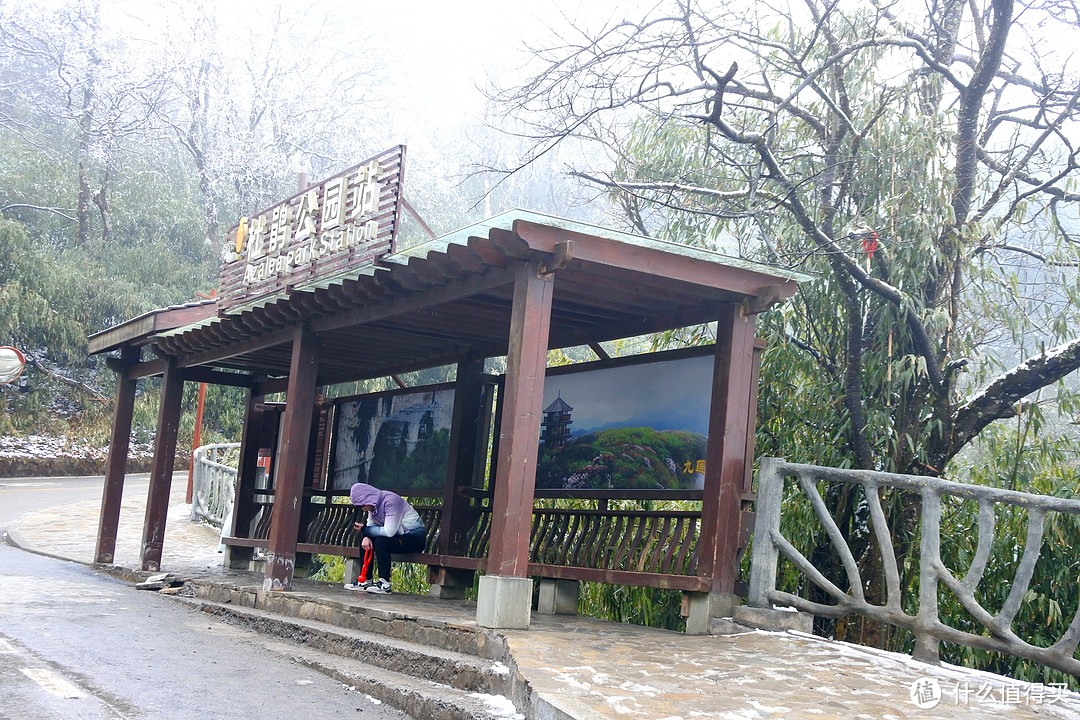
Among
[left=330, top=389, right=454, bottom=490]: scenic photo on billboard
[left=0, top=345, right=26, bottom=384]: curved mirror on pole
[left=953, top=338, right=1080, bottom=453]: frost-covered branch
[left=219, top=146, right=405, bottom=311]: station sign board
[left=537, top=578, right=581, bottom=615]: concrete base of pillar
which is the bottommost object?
[left=537, top=578, right=581, bottom=615]: concrete base of pillar

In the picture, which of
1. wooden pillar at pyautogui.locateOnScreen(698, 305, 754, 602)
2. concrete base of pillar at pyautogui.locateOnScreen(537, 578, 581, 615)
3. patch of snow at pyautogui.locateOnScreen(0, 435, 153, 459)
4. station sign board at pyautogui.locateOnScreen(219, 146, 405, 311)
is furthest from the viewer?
patch of snow at pyautogui.locateOnScreen(0, 435, 153, 459)

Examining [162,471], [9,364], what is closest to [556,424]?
[162,471]

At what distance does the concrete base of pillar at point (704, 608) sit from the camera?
745 centimetres

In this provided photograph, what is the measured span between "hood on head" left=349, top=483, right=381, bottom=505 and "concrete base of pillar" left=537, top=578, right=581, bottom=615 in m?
1.93

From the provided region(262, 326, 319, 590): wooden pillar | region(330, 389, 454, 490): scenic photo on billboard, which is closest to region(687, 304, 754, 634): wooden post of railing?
region(330, 389, 454, 490): scenic photo on billboard

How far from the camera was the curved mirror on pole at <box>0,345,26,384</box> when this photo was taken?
45.5ft

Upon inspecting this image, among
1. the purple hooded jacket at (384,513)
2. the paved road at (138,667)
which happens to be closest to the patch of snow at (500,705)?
the paved road at (138,667)

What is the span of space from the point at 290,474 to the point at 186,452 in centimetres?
2433

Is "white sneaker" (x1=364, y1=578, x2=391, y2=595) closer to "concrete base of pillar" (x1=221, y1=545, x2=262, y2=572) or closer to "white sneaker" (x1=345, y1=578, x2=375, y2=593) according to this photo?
"white sneaker" (x1=345, y1=578, x2=375, y2=593)

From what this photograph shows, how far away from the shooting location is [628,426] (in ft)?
28.5

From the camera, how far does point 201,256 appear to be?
36.1 m

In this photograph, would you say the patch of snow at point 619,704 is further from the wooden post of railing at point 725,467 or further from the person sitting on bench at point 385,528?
the person sitting on bench at point 385,528

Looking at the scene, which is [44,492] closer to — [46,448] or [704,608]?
[46,448]

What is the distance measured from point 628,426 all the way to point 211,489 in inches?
519
